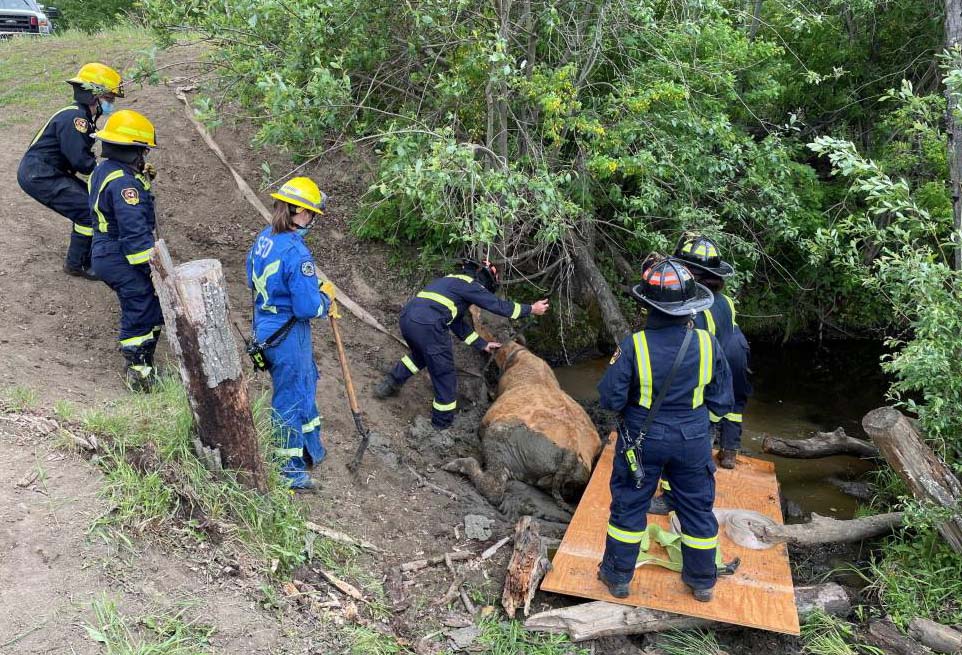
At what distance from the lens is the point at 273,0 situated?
553 centimetres

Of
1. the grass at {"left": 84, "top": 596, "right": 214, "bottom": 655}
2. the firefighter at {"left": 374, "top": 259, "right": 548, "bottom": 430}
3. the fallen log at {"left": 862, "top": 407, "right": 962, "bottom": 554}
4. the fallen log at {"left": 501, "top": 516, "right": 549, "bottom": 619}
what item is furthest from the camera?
the firefighter at {"left": 374, "top": 259, "right": 548, "bottom": 430}

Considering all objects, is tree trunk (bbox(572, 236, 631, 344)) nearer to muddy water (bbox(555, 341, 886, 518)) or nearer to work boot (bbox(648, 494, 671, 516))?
muddy water (bbox(555, 341, 886, 518))

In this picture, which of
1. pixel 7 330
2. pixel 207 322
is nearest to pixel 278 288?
pixel 207 322

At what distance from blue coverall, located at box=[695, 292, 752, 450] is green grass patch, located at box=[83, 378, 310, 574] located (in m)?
3.19

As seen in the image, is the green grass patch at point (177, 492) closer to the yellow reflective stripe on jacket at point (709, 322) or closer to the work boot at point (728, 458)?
the yellow reflective stripe on jacket at point (709, 322)

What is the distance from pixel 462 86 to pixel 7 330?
4188mm

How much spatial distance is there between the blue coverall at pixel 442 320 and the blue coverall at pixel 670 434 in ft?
8.22

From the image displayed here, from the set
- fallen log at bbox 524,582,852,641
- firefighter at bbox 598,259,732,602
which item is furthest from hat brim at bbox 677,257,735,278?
fallen log at bbox 524,582,852,641

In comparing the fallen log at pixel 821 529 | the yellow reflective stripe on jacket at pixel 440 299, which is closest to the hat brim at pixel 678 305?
the fallen log at pixel 821 529

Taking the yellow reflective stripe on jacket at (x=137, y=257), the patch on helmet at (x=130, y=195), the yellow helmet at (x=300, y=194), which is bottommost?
the yellow reflective stripe on jacket at (x=137, y=257)

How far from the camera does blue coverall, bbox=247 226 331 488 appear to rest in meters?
4.82

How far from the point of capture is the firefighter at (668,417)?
4117 mm

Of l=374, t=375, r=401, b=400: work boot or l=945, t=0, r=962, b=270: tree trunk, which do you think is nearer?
l=945, t=0, r=962, b=270: tree trunk

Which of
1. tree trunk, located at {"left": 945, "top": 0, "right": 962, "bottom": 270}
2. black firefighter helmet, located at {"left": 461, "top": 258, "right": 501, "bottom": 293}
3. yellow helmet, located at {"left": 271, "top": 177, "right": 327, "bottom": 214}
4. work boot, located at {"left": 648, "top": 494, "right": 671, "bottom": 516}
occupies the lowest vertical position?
work boot, located at {"left": 648, "top": 494, "right": 671, "bottom": 516}
